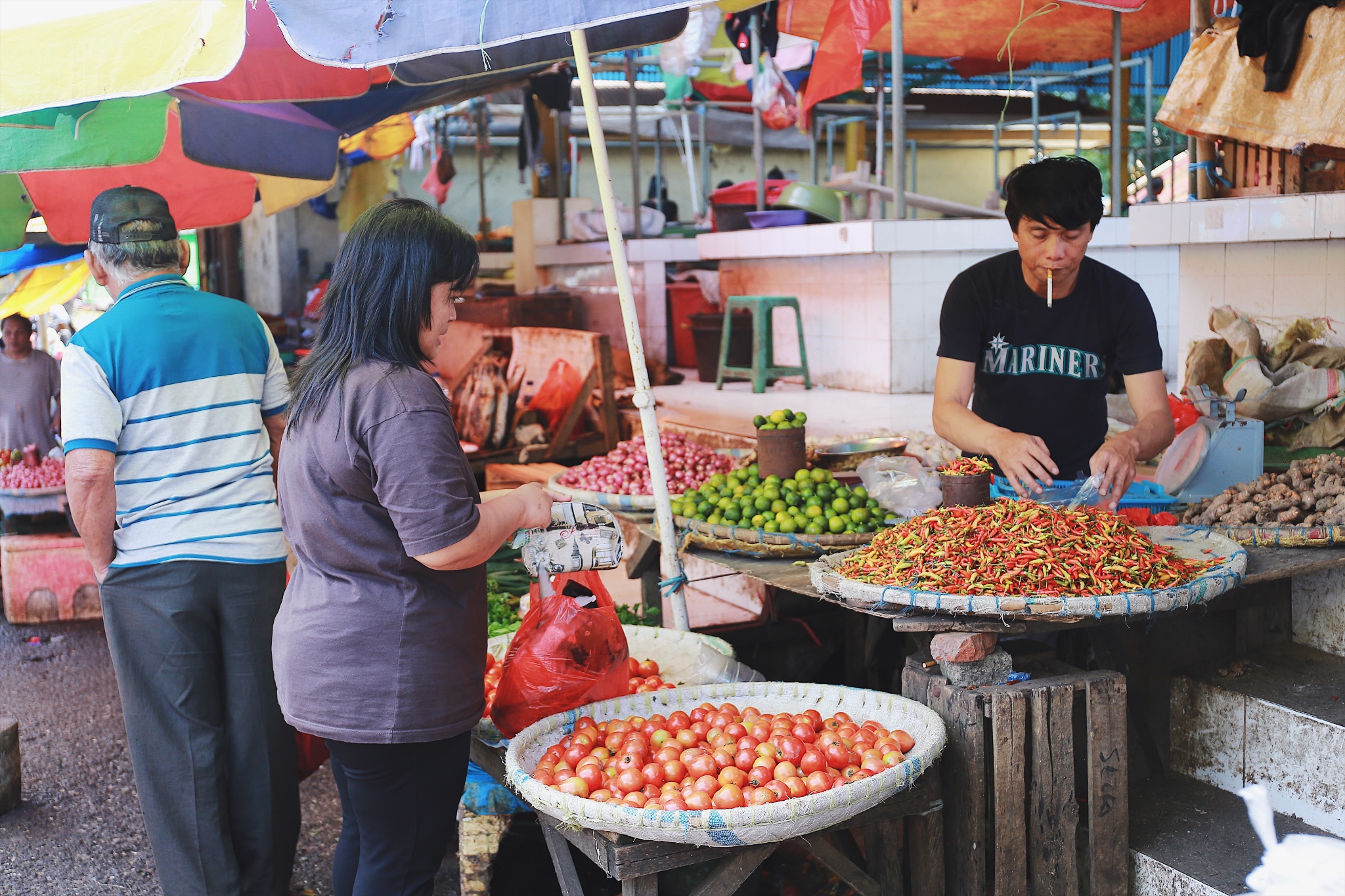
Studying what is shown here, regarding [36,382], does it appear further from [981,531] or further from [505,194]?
[505,194]

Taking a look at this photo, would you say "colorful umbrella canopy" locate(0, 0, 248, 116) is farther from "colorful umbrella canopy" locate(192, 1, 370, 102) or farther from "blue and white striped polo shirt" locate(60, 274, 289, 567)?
"colorful umbrella canopy" locate(192, 1, 370, 102)

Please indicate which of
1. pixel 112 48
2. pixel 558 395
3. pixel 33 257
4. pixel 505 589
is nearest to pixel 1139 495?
pixel 505 589

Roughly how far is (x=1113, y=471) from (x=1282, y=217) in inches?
86.6

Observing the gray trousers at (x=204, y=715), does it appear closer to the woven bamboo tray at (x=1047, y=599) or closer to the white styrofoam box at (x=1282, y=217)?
the woven bamboo tray at (x=1047, y=599)

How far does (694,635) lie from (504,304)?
6.74 meters

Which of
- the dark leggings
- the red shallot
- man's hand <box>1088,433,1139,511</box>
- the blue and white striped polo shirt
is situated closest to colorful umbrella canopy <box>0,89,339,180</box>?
the blue and white striped polo shirt

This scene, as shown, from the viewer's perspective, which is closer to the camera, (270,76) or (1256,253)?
(270,76)

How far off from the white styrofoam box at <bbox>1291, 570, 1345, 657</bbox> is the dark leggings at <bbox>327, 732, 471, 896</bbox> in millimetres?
2577

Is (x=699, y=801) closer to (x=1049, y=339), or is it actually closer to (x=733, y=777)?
(x=733, y=777)

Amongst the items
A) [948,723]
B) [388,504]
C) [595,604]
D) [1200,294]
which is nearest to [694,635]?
[595,604]

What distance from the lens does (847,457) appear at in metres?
4.31

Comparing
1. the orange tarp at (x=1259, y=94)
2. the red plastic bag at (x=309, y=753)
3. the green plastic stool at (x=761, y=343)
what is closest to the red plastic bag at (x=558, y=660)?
the red plastic bag at (x=309, y=753)

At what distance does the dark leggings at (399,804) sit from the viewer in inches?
86.0

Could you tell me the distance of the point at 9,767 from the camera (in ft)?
13.4
